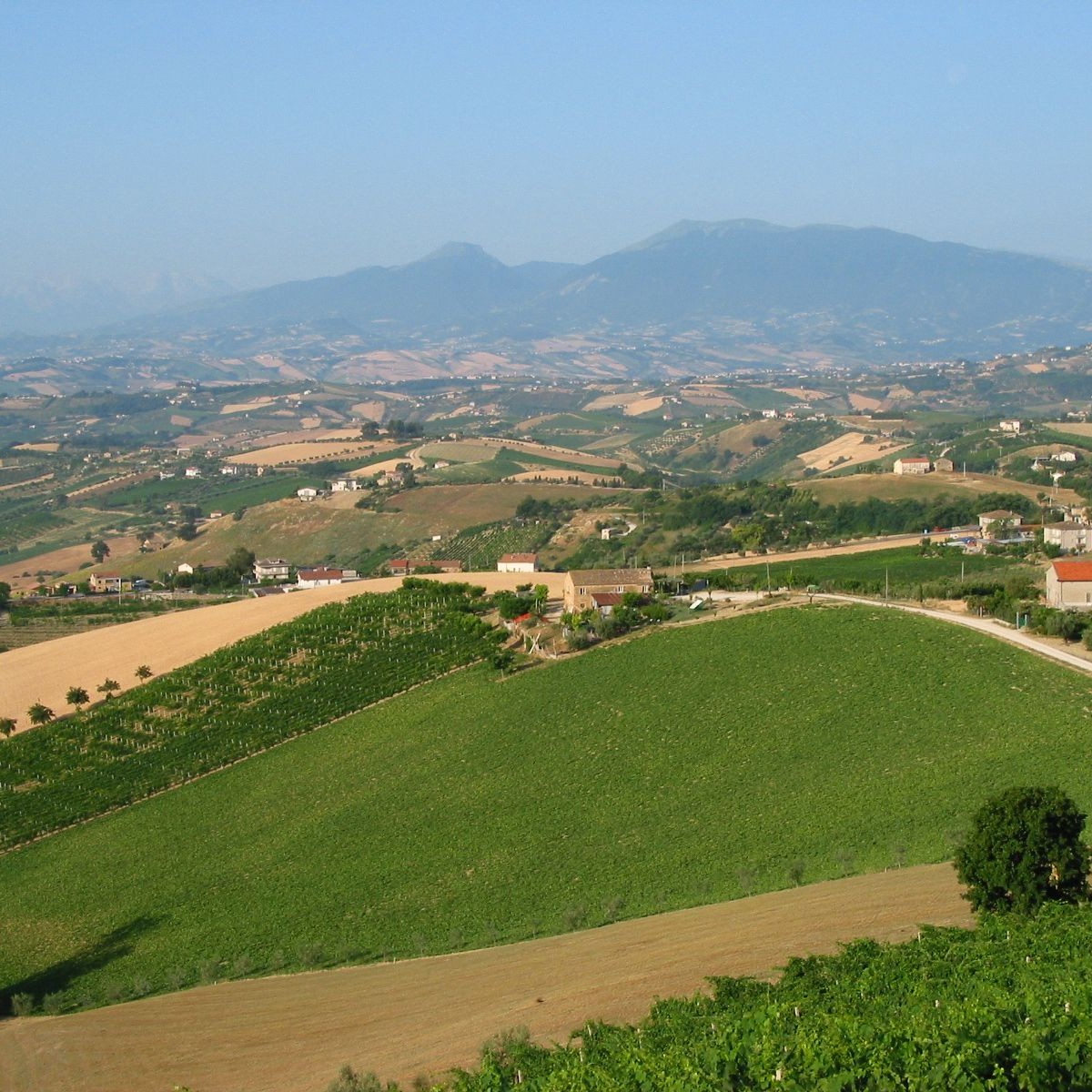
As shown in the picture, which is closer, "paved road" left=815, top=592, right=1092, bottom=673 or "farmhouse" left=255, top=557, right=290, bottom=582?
"paved road" left=815, top=592, right=1092, bottom=673

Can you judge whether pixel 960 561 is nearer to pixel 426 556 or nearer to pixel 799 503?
pixel 799 503

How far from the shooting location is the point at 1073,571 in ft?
142

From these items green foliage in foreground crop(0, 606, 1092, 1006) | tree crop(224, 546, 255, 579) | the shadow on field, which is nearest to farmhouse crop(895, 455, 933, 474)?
tree crop(224, 546, 255, 579)

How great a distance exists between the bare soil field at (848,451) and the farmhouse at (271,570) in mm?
52192

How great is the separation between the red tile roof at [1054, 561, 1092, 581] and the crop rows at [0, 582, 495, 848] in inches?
705

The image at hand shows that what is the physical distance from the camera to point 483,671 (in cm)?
4525

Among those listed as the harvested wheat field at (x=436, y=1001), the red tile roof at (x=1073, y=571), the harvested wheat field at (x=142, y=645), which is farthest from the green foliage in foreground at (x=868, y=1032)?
the harvested wheat field at (x=142, y=645)

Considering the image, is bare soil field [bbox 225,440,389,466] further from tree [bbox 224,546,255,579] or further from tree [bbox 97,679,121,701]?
tree [bbox 97,679,121,701]

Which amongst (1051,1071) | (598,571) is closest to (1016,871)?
(1051,1071)

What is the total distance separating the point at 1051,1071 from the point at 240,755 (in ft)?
102

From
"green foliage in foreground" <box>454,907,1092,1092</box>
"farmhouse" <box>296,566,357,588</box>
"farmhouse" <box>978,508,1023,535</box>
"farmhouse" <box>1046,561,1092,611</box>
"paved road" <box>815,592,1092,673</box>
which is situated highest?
"green foliage in foreground" <box>454,907,1092,1092</box>

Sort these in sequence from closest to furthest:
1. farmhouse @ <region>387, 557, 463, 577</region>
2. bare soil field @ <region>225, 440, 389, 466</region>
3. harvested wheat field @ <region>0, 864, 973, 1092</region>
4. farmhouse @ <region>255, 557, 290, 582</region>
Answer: harvested wheat field @ <region>0, 864, 973, 1092</region> → farmhouse @ <region>387, 557, 463, 577</region> → farmhouse @ <region>255, 557, 290, 582</region> → bare soil field @ <region>225, 440, 389, 466</region>

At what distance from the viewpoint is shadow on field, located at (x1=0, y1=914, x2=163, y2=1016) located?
2759 cm

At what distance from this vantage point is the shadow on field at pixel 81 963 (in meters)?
27.6
